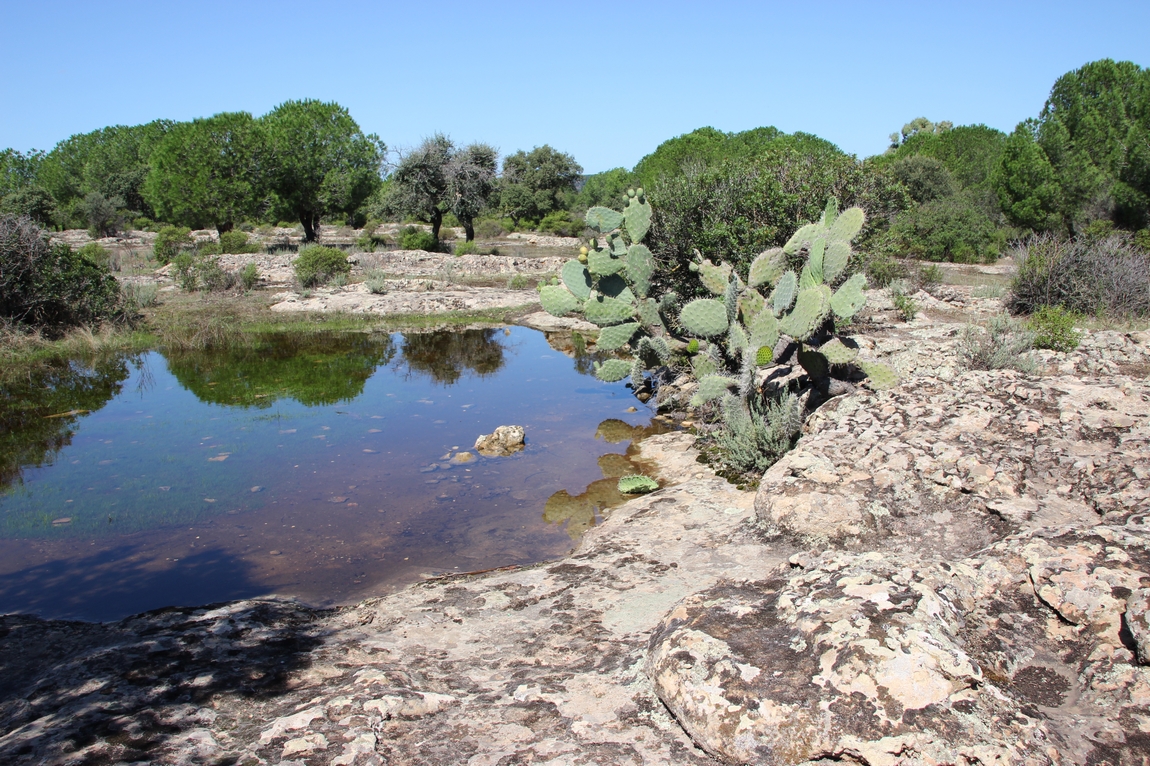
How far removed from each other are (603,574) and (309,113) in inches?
1369

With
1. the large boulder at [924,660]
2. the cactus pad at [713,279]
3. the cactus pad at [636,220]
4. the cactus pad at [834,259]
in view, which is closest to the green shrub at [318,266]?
the cactus pad at [636,220]

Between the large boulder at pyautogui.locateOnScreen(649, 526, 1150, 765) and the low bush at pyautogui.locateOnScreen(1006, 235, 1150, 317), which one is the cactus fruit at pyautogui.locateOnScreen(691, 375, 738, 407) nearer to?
the large boulder at pyautogui.locateOnScreen(649, 526, 1150, 765)

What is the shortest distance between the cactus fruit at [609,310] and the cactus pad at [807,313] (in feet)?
7.63

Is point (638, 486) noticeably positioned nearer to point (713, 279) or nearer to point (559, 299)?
point (713, 279)

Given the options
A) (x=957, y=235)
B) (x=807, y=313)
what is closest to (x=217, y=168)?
(x=957, y=235)

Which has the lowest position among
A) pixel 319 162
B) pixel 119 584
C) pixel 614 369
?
pixel 119 584

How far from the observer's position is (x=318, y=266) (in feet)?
68.9

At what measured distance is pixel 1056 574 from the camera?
302cm

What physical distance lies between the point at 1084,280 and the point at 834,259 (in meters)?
7.69

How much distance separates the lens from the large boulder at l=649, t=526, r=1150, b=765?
217 cm

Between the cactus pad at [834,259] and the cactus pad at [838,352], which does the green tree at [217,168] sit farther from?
the cactus pad at [838,352]

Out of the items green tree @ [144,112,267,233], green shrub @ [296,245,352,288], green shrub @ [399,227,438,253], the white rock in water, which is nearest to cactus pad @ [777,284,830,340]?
the white rock in water

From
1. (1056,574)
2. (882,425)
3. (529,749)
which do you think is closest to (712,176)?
(882,425)

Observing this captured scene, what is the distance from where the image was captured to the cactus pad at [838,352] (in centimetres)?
668
